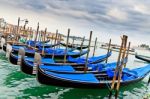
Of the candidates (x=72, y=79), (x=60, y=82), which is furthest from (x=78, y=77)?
(x=60, y=82)

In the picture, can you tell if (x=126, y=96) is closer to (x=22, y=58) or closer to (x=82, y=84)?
(x=82, y=84)

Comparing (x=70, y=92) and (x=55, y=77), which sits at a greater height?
(x=55, y=77)

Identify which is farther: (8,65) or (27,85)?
(8,65)

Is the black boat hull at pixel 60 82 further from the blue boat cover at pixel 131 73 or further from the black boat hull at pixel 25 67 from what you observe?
the black boat hull at pixel 25 67

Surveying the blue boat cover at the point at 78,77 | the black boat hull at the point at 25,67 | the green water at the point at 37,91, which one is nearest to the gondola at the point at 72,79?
the blue boat cover at the point at 78,77

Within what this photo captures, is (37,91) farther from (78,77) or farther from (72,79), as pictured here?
(78,77)

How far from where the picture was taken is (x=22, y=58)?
13.3m

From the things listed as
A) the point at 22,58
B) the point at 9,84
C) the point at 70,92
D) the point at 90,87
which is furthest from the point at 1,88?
the point at 90,87

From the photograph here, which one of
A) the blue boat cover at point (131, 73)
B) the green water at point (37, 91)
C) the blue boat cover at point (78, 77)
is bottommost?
the green water at point (37, 91)

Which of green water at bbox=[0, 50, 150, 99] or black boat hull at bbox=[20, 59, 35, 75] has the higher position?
black boat hull at bbox=[20, 59, 35, 75]

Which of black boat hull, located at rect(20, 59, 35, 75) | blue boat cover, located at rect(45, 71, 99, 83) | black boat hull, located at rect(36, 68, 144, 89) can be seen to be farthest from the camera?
black boat hull, located at rect(20, 59, 35, 75)

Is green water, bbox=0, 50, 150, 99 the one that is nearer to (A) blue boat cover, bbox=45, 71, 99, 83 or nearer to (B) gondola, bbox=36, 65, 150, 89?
(B) gondola, bbox=36, 65, 150, 89

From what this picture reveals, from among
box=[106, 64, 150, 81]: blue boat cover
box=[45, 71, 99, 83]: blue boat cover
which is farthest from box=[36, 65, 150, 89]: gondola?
box=[106, 64, 150, 81]: blue boat cover

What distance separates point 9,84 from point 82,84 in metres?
3.52
